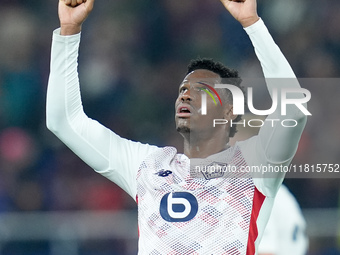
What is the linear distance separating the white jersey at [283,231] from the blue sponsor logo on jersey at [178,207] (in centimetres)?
161

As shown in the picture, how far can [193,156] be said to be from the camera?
374cm

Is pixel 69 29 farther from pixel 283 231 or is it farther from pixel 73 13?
pixel 283 231

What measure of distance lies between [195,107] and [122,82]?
3937 millimetres

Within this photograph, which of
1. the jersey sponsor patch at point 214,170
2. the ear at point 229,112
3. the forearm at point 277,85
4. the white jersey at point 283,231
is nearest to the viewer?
the forearm at point 277,85

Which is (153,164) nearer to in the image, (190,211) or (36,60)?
(190,211)

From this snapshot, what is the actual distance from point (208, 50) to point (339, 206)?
80.3 inches

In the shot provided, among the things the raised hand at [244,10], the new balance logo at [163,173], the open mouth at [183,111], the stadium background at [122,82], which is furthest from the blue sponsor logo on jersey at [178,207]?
the stadium background at [122,82]

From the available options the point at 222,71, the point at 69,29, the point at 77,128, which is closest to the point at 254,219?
the point at 222,71

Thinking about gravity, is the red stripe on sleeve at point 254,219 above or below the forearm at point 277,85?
below

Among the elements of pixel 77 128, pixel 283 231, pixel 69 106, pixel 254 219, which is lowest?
pixel 283 231

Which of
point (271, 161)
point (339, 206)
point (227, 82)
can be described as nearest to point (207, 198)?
point (271, 161)

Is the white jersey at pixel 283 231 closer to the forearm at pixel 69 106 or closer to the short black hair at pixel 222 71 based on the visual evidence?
the short black hair at pixel 222 71

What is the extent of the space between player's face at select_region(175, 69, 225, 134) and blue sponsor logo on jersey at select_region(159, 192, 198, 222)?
13.1 inches

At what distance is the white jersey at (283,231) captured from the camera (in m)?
4.97
